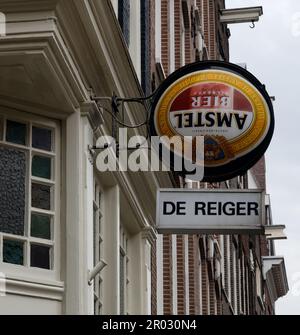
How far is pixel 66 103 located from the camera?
473 inches

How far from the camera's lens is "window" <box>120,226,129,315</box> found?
602 inches

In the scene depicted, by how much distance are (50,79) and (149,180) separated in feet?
13.9

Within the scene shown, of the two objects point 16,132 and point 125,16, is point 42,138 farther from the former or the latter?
point 125,16

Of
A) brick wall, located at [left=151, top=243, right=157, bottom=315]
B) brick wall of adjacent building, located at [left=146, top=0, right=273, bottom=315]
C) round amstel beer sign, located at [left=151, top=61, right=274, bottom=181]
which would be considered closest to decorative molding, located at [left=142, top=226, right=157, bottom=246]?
brick wall, located at [left=151, top=243, right=157, bottom=315]

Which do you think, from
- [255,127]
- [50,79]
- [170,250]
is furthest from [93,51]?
[170,250]

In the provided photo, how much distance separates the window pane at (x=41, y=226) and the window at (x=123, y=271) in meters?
3.34

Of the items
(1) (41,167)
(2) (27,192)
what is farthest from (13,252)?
(1) (41,167)

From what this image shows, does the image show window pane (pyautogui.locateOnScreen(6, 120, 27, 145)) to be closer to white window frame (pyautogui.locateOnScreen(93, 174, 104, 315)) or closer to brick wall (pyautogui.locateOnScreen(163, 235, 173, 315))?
white window frame (pyautogui.locateOnScreen(93, 174, 104, 315))

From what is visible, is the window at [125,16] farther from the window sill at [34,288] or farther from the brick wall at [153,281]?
the window sill at [34,288]

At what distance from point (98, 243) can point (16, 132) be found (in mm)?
2169

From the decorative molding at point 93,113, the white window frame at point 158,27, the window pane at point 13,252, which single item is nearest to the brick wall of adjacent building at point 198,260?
the white window frame at point 158,27

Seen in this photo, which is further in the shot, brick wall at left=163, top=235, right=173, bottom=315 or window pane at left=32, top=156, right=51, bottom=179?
brick wall at left=163, top=235, right=173, bottom=315

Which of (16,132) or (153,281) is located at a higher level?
(153,281)

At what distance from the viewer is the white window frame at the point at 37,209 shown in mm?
11539
